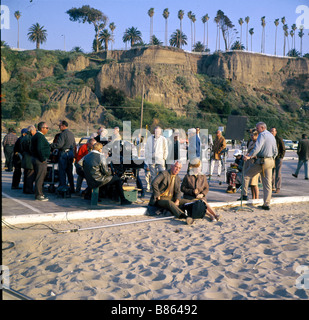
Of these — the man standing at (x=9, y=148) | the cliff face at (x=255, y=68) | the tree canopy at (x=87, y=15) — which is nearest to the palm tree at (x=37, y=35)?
the tree canopy at (x=87, y=15)

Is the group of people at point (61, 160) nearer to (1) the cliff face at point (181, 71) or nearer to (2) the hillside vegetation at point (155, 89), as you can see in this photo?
(2) the hillside vegetation at point (155, 89)

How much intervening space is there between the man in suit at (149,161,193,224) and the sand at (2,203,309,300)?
0.40m

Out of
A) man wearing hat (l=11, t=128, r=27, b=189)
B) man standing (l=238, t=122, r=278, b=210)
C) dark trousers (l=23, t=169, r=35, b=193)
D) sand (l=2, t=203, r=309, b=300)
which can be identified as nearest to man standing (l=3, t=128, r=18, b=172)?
man wearing hat (l=11, t=128, r=27, b=189)

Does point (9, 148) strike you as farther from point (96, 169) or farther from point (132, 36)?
point (132, 36)

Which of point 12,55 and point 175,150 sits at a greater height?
point 12,55

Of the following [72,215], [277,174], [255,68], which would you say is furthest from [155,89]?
[72,215]

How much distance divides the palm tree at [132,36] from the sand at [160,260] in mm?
98672

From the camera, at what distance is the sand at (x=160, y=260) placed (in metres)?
4.46
